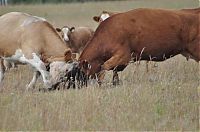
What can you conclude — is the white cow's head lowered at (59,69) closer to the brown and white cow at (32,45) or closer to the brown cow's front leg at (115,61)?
the brown and white cow at (32,45)

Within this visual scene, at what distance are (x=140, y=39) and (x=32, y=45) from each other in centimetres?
209

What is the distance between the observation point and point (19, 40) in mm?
11828

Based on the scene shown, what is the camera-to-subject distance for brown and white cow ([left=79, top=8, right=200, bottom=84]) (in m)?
11.5

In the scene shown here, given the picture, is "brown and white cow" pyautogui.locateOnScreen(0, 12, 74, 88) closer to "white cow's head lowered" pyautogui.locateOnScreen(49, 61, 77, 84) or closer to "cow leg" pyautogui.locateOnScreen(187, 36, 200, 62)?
"white cow's head lowered" pyautogui.locateOnScreen(49, 61, 77, 84)

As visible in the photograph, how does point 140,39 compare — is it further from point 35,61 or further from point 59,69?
point 35,61

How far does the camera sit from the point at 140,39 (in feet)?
38.0

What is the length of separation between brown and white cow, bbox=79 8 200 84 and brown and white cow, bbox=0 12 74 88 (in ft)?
1.88

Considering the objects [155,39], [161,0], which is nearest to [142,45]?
[155,39]

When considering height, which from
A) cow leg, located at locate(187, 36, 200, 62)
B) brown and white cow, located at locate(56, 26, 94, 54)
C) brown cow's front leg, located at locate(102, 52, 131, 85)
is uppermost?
cow leg, located at locate(187, 36, 200, 62)

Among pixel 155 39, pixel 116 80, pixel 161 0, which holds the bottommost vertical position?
pixel 161 0

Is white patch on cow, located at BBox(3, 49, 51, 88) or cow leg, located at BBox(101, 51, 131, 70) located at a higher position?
cow leg, located at BBox(101, 51, 131, 70)

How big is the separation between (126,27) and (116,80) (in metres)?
1.03

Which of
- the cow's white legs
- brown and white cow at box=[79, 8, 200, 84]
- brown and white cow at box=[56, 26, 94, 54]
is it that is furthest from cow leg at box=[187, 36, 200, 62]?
brown and white cow at box=[56, 26, 94, 54]

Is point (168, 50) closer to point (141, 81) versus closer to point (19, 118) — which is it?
point (141, 81)
